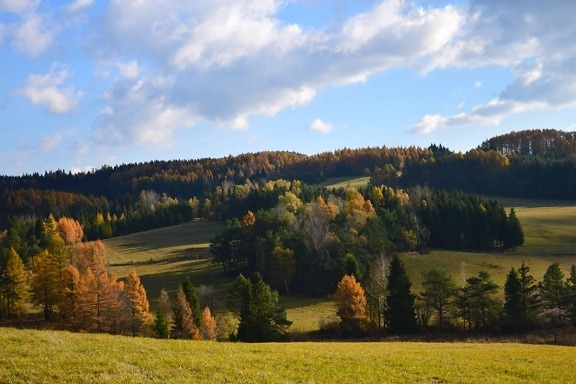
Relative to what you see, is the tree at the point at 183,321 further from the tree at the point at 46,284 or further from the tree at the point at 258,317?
the tree at the point at 46,284

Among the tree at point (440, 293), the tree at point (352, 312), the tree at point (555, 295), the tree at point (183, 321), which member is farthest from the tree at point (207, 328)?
the tree at point (555, 295)

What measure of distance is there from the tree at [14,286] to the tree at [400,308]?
6206 centimetres

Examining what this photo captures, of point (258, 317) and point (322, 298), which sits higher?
point (258, 317)

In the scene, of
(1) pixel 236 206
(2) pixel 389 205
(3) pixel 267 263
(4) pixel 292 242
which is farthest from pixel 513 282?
(1) pixel 236 206

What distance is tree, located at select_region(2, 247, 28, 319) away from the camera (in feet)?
259

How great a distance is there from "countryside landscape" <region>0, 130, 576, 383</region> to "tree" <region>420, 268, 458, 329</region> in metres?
0.20

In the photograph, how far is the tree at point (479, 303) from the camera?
218 ft

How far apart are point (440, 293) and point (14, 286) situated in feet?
233

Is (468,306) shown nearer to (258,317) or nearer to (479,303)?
(479,303)

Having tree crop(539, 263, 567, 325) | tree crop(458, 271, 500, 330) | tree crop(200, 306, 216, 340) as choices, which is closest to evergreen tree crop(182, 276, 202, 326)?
tree crop(200, 306, 216, 340)

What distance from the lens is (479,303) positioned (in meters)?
66.4

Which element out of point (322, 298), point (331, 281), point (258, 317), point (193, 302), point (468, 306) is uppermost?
point (193, 302)

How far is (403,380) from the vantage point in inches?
917

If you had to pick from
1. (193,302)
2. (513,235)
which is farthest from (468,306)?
(513,235)
